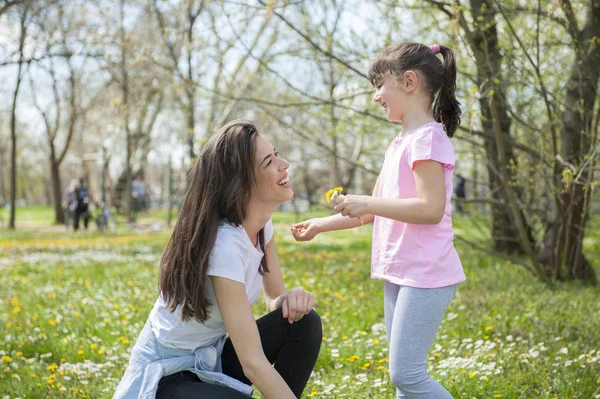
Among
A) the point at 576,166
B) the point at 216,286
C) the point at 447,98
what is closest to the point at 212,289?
the point at 216,286

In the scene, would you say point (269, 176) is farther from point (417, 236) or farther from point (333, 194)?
point (417, 236)

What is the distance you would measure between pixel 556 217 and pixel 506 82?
153 cm

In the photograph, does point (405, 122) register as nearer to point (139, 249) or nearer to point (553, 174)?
point (553, 174)

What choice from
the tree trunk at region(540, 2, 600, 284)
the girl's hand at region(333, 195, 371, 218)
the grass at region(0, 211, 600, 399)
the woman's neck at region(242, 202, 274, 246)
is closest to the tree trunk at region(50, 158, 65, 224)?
the grass at region(0, 211, 600, 399)

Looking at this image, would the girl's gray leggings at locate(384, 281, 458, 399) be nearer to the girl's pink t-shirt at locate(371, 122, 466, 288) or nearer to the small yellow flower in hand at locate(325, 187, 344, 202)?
the girl's pink t-shirt at locate(371, 122, 466, 288)

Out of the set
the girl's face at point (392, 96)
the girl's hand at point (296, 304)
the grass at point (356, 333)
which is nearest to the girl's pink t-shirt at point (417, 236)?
the girl's face at point (392, 96)

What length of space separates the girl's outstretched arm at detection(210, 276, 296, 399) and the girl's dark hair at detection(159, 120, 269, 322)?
9 centimetres

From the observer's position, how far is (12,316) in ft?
16.9

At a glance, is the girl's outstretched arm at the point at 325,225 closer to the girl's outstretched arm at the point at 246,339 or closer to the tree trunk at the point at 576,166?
the girl's outstretched arm at the point at 246,339

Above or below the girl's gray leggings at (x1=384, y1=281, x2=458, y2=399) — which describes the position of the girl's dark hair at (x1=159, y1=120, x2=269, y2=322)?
above

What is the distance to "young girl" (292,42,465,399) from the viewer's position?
2197mm

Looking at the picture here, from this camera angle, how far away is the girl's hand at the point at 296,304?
93.4 inches

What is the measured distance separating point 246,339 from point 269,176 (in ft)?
1.91

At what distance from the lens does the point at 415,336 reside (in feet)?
7.41
